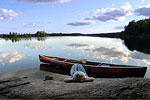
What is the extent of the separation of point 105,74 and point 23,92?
33.9 feet

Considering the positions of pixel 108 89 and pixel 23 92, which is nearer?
pixel 108 89

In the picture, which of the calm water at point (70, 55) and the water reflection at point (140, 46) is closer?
the calm water at point (70, 55)

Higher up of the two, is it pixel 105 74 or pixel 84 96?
pixel 84 96

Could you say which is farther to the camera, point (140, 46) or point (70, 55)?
point (140, 46)

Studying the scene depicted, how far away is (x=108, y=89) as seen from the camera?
23.6 feet

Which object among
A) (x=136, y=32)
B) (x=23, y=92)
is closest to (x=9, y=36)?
(x=136, y=32)

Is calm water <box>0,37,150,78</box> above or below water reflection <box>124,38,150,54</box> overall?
below

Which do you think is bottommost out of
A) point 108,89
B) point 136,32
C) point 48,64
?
point 48,64

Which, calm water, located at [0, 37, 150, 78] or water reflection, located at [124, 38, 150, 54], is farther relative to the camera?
water reflection, located at [124, 38, 150, 54]

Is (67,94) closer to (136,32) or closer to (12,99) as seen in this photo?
(12,99)

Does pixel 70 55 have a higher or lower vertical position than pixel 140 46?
lower

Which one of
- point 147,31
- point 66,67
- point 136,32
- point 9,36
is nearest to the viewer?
point 66,67

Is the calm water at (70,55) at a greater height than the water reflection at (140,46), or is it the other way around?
the water reflection at (140,46)

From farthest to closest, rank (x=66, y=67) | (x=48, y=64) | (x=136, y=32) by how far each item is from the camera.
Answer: (x=136, y=32) < (x=48, y=64) < (x=66, y=67)
